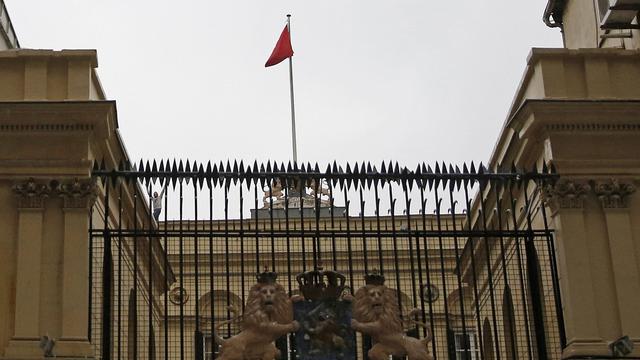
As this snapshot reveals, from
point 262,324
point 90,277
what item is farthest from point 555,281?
point 90,277

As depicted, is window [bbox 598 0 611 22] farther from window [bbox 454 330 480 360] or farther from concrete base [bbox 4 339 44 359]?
concrete base [bbox 4 339 44 359]

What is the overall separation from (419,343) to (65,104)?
5.34 m

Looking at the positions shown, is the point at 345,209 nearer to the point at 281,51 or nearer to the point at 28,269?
the point at 28,269

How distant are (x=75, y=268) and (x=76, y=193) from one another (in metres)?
0.96

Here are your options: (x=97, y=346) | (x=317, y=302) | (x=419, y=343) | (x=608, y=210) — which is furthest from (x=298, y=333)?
(x=608, y=210)

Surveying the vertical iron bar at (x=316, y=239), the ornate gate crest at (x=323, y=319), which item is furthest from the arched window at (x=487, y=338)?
the vertical iron bar at (x=316, y=239)

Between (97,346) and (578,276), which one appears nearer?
(578,276)

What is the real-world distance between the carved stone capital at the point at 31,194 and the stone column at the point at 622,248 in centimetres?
711

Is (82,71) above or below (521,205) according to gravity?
above

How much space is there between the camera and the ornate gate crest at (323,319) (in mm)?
14375

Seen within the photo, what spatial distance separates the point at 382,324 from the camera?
1439cm

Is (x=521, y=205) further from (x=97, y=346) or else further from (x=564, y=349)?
(x=97, y=346)

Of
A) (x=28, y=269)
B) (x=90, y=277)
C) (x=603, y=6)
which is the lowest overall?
(x=90, y=277)

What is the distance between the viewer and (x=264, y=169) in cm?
1520
